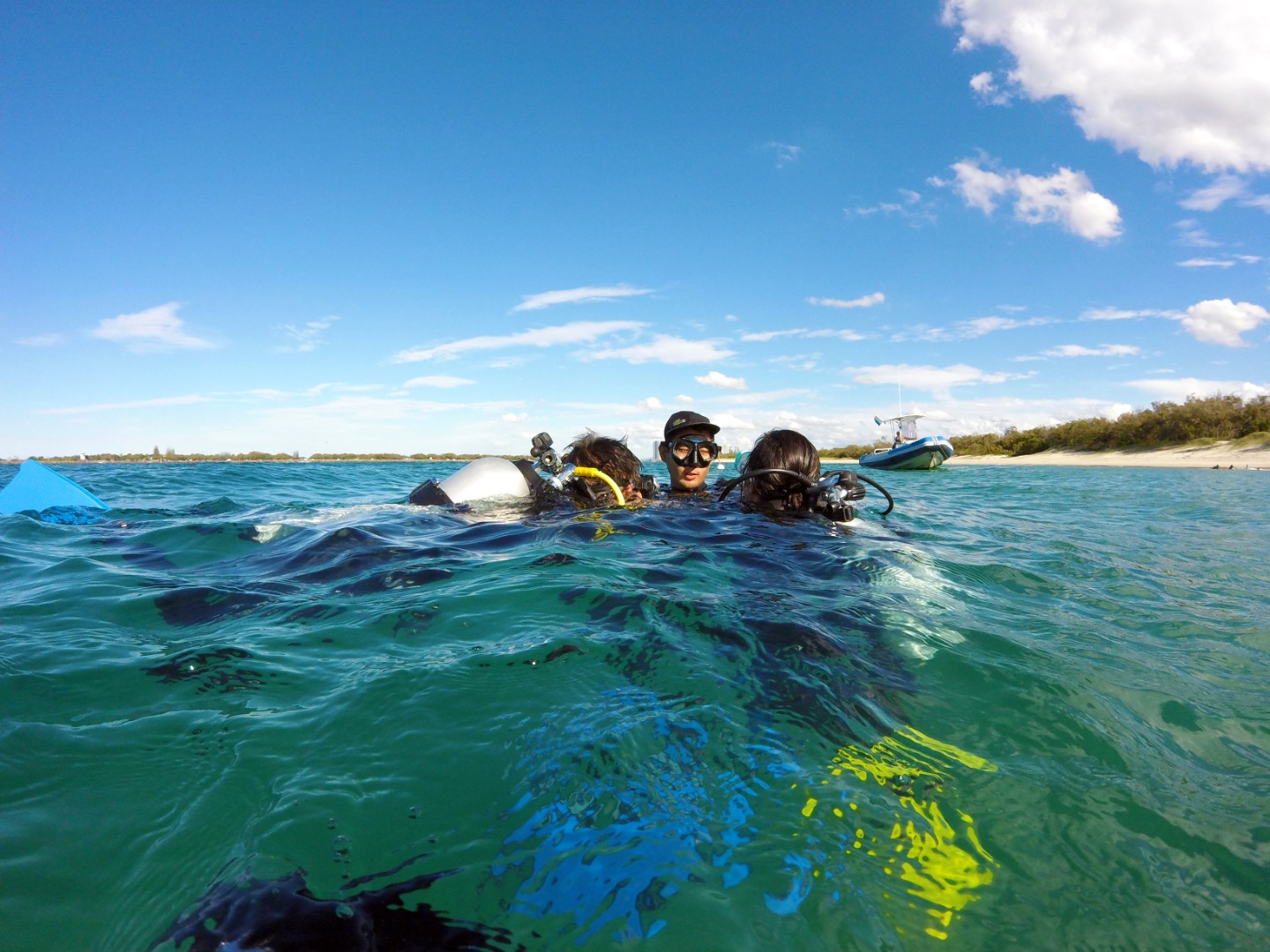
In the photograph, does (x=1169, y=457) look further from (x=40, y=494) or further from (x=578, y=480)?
(x=40, y=494)

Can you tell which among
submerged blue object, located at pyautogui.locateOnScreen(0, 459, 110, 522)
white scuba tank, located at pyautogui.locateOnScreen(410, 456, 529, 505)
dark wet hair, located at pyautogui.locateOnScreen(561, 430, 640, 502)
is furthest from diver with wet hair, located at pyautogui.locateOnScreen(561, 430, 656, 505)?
submerged blue object, located at pyautogui.locateOnScreen(0, 459, 110, 522)

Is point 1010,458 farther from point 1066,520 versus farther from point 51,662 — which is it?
point 51,662

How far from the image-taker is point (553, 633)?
10.0ft

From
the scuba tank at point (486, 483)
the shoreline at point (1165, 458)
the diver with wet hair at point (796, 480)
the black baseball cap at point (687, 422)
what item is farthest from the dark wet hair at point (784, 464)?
the shoreline at point (1165, 458)

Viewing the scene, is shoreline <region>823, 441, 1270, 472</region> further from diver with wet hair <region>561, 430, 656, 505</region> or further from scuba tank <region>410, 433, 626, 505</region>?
scuba tank <region>410, 433, 626, 505</region>

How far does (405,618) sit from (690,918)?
2488 mm

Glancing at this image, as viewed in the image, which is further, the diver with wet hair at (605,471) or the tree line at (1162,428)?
the tree line at (1162,428)

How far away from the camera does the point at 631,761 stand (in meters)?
1.93

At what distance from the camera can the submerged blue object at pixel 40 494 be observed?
816 cm

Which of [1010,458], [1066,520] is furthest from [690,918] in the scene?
[1010,458]

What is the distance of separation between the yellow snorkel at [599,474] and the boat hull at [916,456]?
2730cm

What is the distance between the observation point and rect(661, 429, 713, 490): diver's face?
270 inches

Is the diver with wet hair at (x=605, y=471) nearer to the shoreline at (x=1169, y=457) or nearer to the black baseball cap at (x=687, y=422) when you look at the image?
the black baseball cap at (x=687, y=422)

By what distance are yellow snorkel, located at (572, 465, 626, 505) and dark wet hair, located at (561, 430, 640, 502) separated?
6.7 inches
